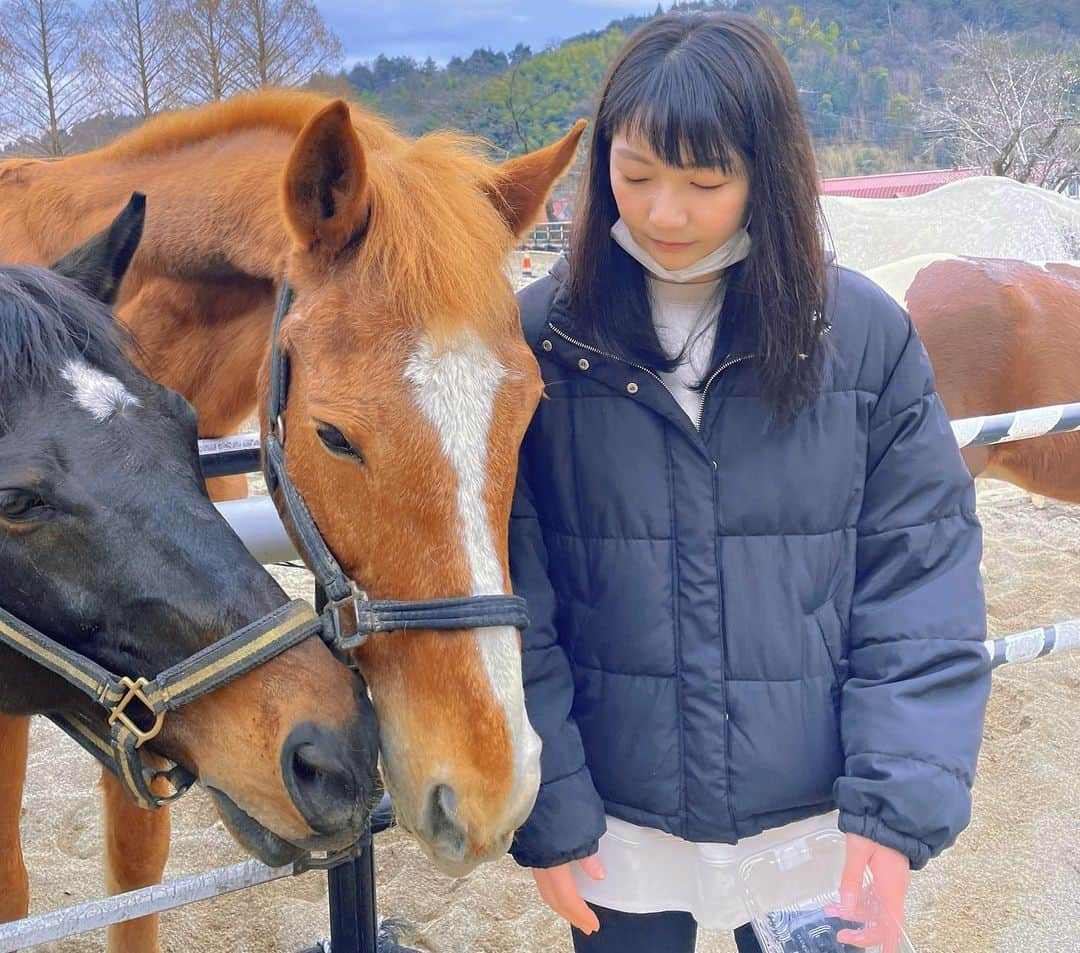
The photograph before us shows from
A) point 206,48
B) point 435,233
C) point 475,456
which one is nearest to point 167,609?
point 475,456

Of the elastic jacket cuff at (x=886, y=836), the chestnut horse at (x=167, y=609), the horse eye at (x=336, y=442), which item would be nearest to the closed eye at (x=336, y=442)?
the horse eye at (x=336, y=442)

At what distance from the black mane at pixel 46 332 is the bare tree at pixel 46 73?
56.2ft

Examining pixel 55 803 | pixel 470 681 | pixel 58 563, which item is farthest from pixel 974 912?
pixel 55 803

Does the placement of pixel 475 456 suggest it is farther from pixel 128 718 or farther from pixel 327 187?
pixel 128 718

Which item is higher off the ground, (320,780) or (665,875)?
(320,780)

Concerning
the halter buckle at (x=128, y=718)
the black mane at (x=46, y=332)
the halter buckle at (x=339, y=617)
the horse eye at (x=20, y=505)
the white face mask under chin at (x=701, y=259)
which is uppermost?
the white face mask under chin at (x=701, y=259)

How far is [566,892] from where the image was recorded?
1419 millimetres

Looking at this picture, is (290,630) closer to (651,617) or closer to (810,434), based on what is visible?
(651,617)

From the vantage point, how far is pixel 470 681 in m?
1.28

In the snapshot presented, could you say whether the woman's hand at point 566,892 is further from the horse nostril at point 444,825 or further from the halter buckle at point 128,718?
the halter buckle at point 128,718

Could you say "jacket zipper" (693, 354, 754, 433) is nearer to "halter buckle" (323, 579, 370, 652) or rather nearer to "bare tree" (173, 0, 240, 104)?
"halter buckle" (323, 579, 370, 652)

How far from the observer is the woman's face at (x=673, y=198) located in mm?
1389

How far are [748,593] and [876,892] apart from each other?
19.1 inches

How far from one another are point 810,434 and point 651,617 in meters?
0.40
